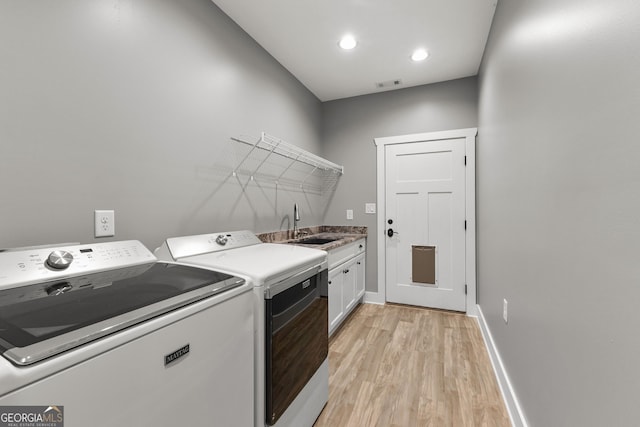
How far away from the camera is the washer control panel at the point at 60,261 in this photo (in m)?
0.88

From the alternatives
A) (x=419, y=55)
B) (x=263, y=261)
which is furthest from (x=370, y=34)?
(x=263, y=261)

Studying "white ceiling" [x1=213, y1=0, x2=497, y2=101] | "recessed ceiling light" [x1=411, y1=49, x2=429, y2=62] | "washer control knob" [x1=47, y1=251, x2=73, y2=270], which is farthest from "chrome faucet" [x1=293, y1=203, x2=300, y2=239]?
"washer control knob" [x1=47, y1=251, x2=73, y2=270]

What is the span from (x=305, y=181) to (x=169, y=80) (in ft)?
5.63

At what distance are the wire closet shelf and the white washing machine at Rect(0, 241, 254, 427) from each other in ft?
3.71

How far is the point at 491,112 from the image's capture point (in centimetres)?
210

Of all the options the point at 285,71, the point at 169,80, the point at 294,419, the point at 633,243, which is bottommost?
the point at 294,419

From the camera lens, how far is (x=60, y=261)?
0.97m

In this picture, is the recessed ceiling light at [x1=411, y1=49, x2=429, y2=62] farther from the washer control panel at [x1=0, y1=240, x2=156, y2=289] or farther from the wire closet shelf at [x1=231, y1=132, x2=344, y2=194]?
the washer control panel at [x1=0, y1=240, x2=156, y2=289]

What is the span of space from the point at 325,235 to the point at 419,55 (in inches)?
77.0

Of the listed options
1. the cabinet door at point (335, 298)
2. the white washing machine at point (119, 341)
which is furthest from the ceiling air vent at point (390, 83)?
the white washing machine at point (119, 341)

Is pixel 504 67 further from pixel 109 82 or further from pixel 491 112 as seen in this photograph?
pixel 109 82

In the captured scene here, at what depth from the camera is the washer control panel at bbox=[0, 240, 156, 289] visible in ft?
2.88

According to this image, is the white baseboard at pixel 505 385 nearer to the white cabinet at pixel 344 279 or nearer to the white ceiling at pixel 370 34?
the white cabinet at pixel 344 279

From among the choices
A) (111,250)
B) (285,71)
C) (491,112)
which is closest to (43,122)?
(111,250)
